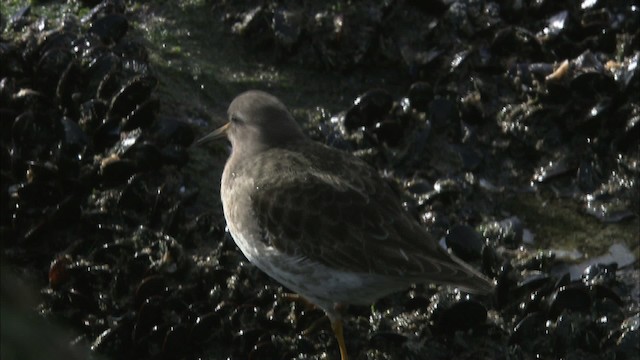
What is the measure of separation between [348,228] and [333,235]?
0.08 meters

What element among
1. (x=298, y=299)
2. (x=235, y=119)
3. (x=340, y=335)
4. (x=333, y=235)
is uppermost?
(x=333, y=235)

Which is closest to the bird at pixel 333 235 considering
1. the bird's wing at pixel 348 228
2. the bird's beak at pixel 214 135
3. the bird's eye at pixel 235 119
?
the bird's wing at pixel 348 228

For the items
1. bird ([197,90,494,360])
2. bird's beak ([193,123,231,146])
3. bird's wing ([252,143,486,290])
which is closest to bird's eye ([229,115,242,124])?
bird's beak ([193,123,231,146])

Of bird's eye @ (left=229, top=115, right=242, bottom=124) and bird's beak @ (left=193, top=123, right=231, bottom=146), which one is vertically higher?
bird's eye @ (left=229, top=115, right=242, bottom=124)

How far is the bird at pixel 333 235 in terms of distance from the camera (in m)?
4.48

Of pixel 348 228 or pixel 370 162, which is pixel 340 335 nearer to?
pixel 348 228

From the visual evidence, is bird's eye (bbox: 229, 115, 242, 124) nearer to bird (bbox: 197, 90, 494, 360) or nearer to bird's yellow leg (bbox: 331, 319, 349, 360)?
bird (bbox: 197, 90, 494, 360)

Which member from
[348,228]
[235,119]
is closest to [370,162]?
[235,119]

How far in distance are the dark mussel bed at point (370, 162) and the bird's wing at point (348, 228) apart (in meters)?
0.45

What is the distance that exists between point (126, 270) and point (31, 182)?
88 centimetres

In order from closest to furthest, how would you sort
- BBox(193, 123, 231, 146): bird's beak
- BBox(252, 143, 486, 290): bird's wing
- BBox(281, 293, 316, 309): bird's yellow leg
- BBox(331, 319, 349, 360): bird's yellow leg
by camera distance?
1. BBox(252, 143, 486, 290): bird's wing
2. BBox(331, 319, 349, 360): bird's yellow leg
3. BBox(281, 293, 316, 309): bird's yellow leg
4. BBox(193, 123, 231, 146): bird's beak

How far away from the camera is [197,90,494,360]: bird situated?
4.48 m

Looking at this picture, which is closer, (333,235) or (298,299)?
(333,235)

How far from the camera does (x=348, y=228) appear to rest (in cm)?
457
